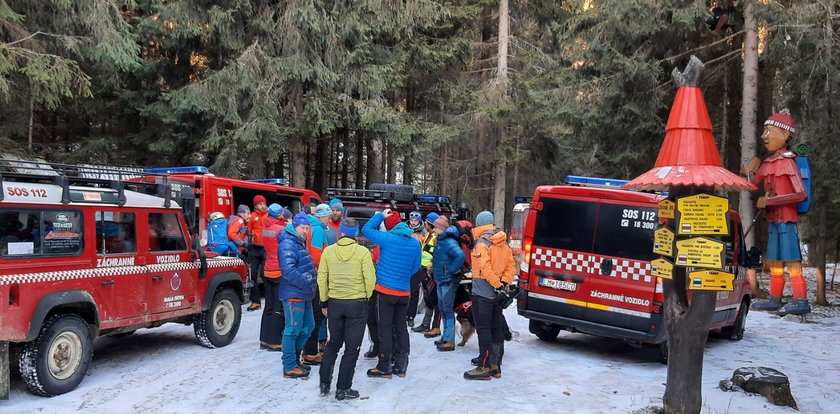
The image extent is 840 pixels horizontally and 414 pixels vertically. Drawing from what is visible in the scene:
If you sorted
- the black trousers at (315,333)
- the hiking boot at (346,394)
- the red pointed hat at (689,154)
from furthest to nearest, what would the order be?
the black trousers at (315,333) → the hiking boot at (346,394) → the red pointed hat at (689,154)

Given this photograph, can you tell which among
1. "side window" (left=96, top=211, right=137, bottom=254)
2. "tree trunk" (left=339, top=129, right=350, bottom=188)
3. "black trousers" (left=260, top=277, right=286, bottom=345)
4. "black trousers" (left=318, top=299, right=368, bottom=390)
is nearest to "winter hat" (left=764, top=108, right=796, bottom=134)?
"black trousers" (left=318, top=299, right=368, bottom=390)

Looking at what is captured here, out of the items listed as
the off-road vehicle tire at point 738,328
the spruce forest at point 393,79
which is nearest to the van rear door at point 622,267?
the off-road vehicle tire at point 738,328

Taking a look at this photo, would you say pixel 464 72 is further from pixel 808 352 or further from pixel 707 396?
pixel 707 396

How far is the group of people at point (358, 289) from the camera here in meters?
6.04

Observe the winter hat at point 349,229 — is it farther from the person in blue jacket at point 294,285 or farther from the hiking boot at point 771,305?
the hiking boot at point 771,305

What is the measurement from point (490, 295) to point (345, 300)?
1.84m

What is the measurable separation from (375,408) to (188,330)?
4908 millimetres

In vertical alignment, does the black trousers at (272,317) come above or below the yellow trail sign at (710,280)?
below

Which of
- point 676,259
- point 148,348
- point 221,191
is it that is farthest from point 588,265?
point 221,191

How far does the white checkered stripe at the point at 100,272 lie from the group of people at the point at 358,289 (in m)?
0.93

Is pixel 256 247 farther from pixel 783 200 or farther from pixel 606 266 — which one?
pixel 783 200

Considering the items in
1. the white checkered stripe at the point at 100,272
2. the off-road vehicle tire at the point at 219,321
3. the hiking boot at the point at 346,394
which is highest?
the white checkered stripe at the point at 100,272

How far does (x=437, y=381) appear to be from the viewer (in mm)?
6754

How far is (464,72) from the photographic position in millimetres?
22281
